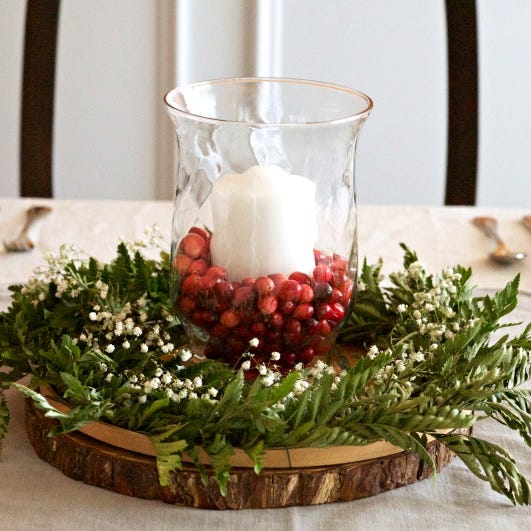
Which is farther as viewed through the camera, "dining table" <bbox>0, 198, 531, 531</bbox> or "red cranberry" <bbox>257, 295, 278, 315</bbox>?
"red cranberry" <bbox>257, 295, 278, 315</bbox>

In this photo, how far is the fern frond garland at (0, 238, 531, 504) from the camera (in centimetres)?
59

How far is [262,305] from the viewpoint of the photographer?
2.25 ft

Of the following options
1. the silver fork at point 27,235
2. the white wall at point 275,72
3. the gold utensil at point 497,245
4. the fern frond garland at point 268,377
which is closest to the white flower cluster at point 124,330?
the fern frond garland at point 268,377

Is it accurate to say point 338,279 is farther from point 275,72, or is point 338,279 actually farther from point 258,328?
point 275,72

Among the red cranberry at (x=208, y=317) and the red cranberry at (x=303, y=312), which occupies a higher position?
the red cranberry at (x=303, y=312)

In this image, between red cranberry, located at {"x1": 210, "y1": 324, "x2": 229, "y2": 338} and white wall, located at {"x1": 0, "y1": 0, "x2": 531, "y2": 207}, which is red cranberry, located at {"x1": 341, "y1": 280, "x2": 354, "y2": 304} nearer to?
red cranberry, located at {"x1": 210, "y1": 324, "x2": 229, "y2": 338}

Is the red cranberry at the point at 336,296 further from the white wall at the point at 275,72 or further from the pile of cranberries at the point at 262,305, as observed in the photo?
the white wall at the point at 275,72

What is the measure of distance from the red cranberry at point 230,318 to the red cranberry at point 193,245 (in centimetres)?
5

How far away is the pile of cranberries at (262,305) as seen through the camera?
69 cm

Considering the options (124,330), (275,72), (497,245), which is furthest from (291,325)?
(275,72)

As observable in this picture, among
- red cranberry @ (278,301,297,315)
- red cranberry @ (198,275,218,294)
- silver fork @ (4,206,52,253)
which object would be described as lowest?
silver fork @ (4,206,52,253)

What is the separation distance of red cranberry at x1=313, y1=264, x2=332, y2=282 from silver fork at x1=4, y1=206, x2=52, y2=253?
0.45 meters

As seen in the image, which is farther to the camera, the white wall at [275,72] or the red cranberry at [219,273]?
the white wall at [275,72]

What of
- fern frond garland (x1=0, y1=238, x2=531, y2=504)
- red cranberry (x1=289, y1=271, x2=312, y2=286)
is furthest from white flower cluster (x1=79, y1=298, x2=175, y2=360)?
red cranberry (x1=289, y1=271, x2=312, y2=286)
